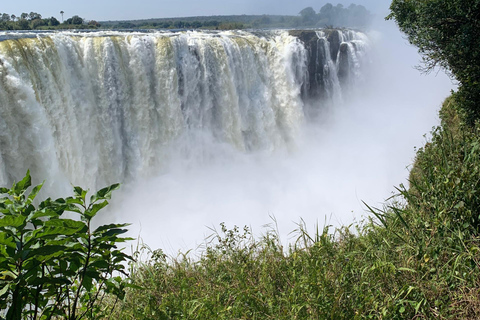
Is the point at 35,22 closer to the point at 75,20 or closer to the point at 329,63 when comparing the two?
the point at 75,20

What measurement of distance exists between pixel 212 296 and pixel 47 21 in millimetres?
37454

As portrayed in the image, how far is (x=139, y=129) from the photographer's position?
12.8 m

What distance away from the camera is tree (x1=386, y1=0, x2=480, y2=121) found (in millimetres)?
6645

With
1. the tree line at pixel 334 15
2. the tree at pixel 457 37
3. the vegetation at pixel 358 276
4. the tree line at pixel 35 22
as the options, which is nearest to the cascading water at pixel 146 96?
the vegetation at pixel 358 276

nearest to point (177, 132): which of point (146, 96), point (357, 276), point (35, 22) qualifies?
point (146, 96)

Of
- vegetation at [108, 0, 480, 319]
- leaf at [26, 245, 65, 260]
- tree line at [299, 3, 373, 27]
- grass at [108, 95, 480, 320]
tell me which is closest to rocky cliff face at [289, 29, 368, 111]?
vegetation at [108, 0, 480, 319]

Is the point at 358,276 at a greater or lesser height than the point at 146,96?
lesser

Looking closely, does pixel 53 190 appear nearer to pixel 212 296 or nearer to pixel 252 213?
pixel 252 213

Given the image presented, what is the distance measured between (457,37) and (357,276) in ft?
17.9

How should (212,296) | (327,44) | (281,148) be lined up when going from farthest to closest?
(327,44) → (281,148) → (212,296)

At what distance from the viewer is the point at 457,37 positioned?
22.3ft

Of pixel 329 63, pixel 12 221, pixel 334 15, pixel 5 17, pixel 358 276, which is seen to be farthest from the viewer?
pixel 334 15

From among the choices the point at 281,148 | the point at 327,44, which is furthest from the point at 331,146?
the point at 327,44

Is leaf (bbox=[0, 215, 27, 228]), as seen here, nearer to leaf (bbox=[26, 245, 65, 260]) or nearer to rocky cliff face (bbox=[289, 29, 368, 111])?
leaf (bbox=[26, 245, 65, 260])
